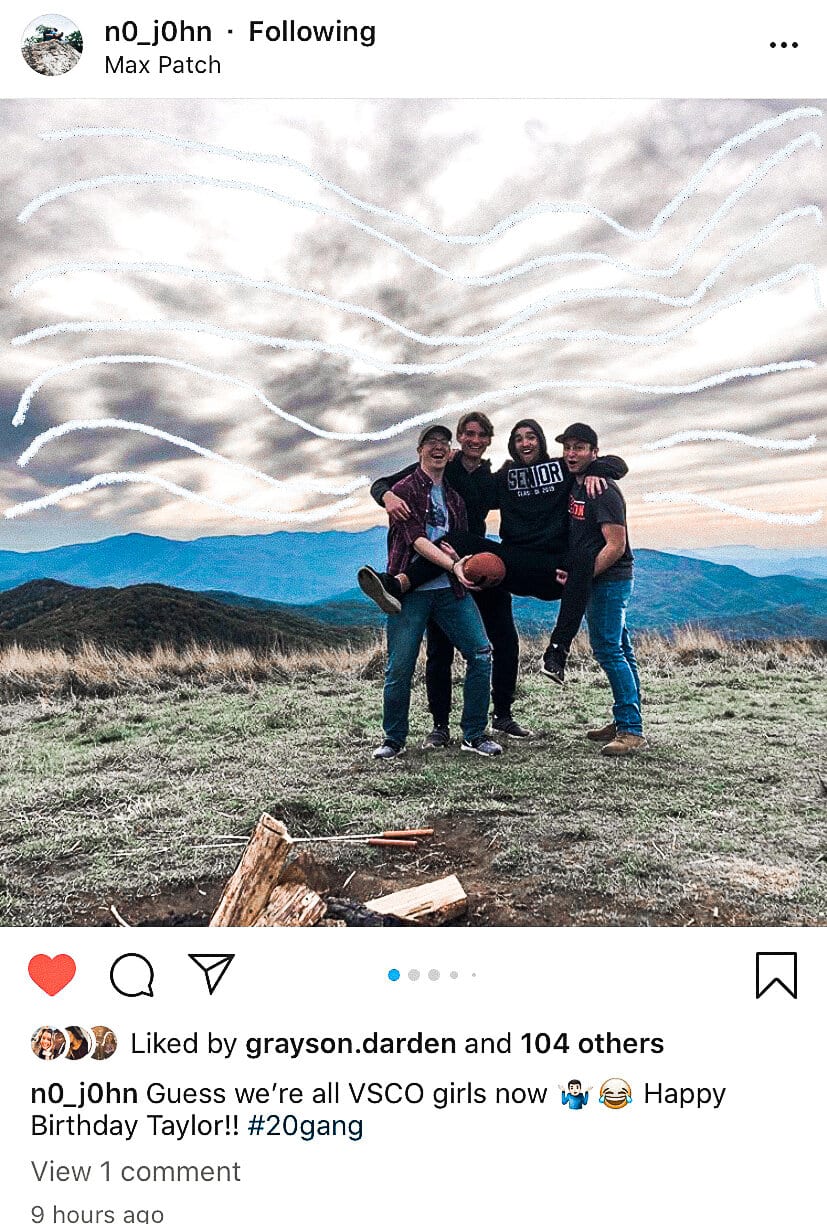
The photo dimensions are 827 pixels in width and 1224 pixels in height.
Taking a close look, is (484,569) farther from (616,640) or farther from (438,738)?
(438,738)

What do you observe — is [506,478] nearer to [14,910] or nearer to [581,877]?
[581,877]

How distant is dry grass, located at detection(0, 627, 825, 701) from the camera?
8.38m

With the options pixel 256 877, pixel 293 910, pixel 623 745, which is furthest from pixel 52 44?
pixel 623 745

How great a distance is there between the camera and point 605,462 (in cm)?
521

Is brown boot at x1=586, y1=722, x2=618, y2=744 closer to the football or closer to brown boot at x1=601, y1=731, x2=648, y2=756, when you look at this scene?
brown boot at x1=601, y1=731, x2=648, y2=756

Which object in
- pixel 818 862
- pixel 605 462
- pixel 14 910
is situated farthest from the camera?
pixel 605 462

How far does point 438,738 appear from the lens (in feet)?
19.1

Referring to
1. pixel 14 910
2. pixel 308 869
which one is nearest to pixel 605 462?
pixel 308 869

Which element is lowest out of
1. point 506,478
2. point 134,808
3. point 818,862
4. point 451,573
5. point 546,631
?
point 818,862

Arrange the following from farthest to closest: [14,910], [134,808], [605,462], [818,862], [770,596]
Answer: [770,596] → [605,462] → [134,808] → [818,862] → [14,910]

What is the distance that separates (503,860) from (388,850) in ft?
1.87
